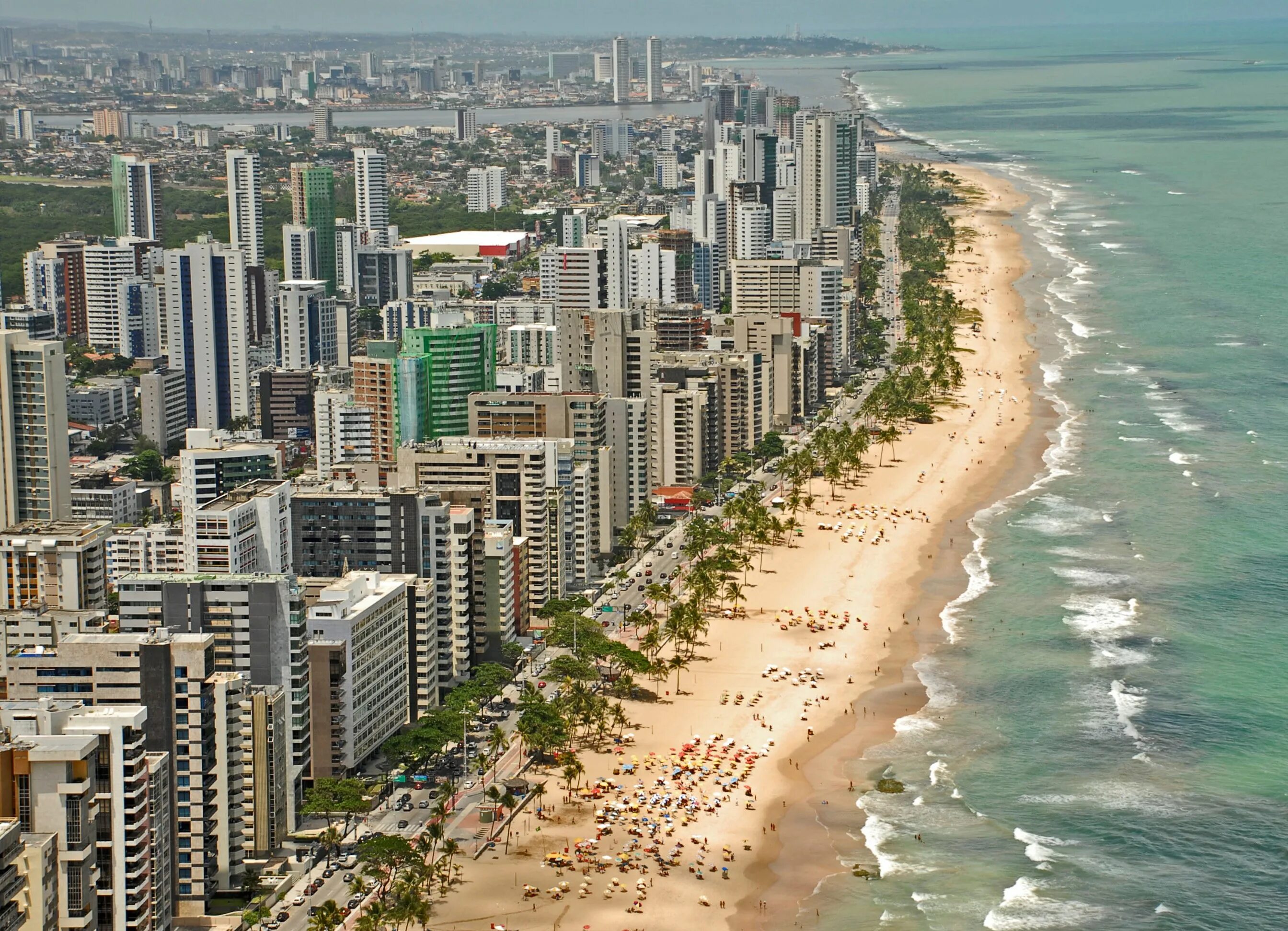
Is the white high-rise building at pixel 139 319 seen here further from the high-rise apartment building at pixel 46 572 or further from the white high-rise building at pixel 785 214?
the high-rise apartment building at pixel 46 572

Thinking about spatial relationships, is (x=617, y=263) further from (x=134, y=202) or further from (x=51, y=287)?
(x=134, y=202)

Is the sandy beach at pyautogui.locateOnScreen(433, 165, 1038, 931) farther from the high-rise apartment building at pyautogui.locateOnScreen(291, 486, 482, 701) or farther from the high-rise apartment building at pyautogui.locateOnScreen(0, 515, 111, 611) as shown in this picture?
the high-rise apartment building at pyautogui.locateOnScreen(0, 515, 111, 611)

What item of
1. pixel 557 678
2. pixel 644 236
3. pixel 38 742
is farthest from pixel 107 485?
pixel 644 236

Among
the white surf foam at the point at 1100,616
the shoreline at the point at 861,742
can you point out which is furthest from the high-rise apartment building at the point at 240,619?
the white surf foam at the point at 1100,616

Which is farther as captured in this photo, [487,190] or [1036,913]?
[487,190]

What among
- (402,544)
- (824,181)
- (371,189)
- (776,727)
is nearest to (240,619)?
(402,544)

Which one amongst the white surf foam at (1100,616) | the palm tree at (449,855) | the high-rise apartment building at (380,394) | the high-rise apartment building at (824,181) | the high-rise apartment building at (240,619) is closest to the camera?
the palm tree at (449,855)
